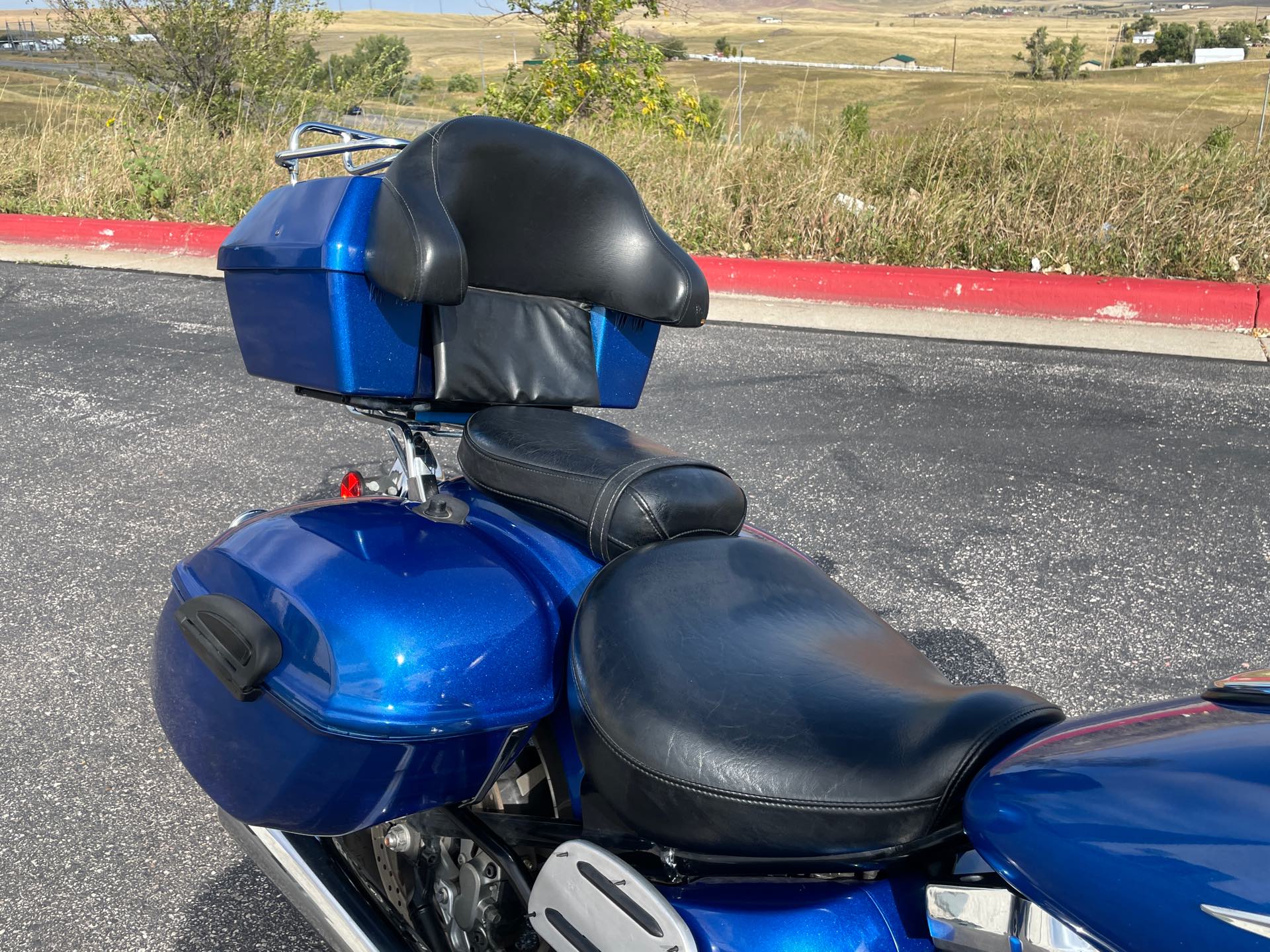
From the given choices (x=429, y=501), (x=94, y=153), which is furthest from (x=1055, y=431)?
(x=94, y=153)

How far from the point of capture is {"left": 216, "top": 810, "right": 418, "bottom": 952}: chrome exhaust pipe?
1786 mm

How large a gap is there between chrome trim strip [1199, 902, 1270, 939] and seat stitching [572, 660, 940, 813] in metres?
0.29

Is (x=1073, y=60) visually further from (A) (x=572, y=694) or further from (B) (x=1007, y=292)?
(A) (x=572, y=694)

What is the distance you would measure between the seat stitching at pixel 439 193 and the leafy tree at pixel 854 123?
625 centimetres

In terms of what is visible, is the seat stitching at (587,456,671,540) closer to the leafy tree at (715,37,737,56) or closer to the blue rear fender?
the blue rear fender

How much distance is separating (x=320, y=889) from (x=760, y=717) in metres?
0.94

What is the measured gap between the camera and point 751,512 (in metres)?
3.87

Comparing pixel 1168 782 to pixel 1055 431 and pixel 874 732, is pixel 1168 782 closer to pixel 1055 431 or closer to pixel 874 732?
pixel 874 732

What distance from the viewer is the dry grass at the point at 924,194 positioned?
6.45 metres

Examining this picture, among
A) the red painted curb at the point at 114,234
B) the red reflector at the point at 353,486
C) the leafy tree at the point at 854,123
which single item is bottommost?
the red painted curb at the point at 114,234

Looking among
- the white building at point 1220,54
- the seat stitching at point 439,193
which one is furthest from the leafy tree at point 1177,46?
the seat stitching at point 439,193

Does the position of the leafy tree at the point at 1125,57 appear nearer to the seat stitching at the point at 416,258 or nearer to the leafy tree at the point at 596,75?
the leafy tree at the point at 596,75

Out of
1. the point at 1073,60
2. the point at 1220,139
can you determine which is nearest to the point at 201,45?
the point at 1220,139

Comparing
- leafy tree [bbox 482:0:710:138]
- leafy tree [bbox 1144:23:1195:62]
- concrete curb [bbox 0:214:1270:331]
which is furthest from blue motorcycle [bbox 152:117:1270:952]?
leafy tree [bbox 1144:23:1195:62]
